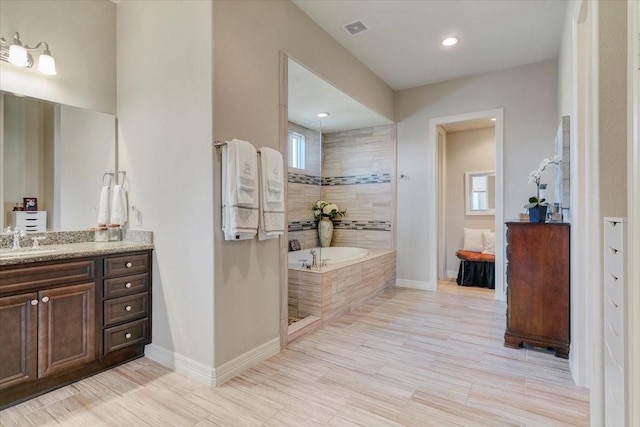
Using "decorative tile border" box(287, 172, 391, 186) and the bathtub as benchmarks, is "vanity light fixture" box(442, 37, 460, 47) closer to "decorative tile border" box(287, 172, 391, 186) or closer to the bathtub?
"decorative tile border" box(287, 172, 391, 186)

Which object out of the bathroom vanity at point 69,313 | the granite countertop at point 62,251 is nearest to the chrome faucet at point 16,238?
the granite countertop at point 62,251

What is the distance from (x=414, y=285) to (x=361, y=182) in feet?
5.61

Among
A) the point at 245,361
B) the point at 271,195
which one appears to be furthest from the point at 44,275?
the point at 271,195

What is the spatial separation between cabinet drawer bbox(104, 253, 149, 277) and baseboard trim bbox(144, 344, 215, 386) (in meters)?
0.60

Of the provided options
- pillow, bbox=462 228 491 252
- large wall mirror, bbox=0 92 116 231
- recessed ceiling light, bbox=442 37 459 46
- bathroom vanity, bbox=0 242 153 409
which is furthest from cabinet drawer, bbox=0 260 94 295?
pillow, bbox=462 228 491 252

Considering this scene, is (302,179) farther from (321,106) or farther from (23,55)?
(23,55)

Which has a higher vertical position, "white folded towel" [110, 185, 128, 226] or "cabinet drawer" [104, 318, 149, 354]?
"white folded towel" [110, 185, 128, 226]

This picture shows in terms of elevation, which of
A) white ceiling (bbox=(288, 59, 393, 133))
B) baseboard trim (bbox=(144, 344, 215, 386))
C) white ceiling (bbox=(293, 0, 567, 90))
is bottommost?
baseboard trim (bbox=(144, 344, 215, 386))

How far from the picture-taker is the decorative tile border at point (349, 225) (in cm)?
461

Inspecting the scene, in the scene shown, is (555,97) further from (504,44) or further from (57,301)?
(57,301)

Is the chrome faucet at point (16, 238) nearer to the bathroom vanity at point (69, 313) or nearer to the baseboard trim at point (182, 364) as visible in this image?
the bathroom vanity at point (69, 313)

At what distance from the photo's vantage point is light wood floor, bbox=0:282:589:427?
174 cm

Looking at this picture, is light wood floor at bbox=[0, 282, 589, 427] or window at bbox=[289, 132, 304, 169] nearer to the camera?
light wood floor at bbox=[0, 282, 589, 427]

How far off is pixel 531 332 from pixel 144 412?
276cm
